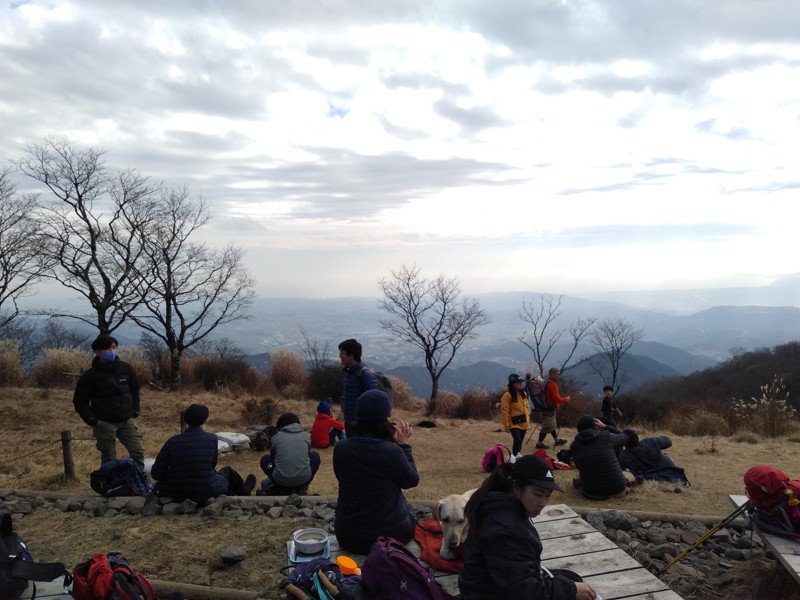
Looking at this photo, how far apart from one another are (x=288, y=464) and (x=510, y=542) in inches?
161

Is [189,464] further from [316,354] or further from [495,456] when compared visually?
[316,354]

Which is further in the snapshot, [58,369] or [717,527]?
[58,369]

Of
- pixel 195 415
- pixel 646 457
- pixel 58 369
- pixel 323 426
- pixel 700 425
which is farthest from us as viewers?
pixel 58 369

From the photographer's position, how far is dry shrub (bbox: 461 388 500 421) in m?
17.3

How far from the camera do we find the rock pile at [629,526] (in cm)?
409

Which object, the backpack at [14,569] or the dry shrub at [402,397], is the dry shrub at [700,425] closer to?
the dry shrub at [402,397]

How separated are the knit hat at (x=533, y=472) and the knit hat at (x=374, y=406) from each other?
1215 mm

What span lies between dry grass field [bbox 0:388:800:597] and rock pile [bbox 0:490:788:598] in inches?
7.5

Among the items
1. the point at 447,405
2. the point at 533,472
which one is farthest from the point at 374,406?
the point at 447,405

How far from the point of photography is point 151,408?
13141mm

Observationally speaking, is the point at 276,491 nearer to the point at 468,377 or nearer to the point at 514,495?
the point at 514,495

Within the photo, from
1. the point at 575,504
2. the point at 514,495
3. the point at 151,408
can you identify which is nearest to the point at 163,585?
the point at 514,495

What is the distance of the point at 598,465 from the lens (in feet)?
21.8

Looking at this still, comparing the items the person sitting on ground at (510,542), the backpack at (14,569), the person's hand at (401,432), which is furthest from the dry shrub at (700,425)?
the backpack at (14,569)
